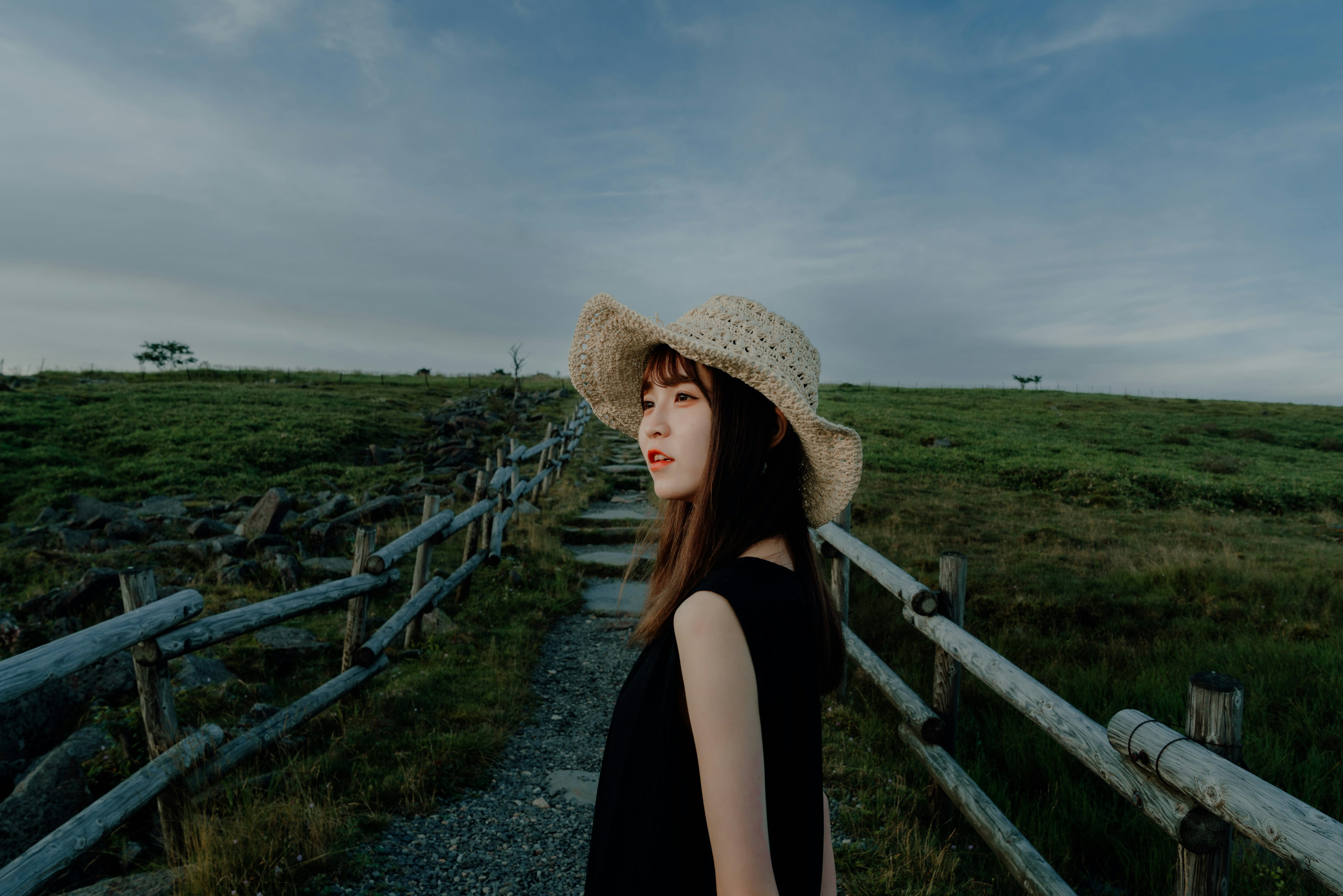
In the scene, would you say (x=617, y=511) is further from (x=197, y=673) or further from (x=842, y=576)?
(x=197, y=673)

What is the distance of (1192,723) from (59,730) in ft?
22.9

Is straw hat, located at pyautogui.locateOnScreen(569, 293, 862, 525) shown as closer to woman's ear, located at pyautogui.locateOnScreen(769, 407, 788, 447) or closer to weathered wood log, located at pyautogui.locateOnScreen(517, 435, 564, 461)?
woman's ear, located at pyautogui.locateOnScreen(769, 407, 788, 447)

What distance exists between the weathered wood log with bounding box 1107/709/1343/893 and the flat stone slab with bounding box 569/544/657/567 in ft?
22.7

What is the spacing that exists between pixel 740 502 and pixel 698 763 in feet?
1.66

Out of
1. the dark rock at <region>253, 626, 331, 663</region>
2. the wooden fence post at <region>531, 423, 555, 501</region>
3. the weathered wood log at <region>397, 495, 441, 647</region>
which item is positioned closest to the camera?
the dark rock at <region>253, 626, 331, 663</region>

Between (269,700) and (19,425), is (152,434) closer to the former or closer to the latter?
(19,425)

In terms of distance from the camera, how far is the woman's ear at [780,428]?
1526 mm

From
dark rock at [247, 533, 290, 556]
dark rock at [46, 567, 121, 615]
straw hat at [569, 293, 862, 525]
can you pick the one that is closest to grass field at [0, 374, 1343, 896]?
dark rock at [46, 567, 121, 615]

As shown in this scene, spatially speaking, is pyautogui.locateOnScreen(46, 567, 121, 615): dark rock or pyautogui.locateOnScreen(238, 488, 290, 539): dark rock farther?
pyautogui.locateOnScreen(238, 488, 290, 539): dark rock

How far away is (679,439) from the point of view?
145 centimetres

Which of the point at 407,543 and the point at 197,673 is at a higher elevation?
the point at 407,543

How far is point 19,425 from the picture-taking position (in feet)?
60.3

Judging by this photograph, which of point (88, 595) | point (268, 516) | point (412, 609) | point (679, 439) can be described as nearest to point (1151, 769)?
point (679, 439)

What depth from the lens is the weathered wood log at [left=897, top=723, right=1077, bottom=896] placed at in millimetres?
2752
